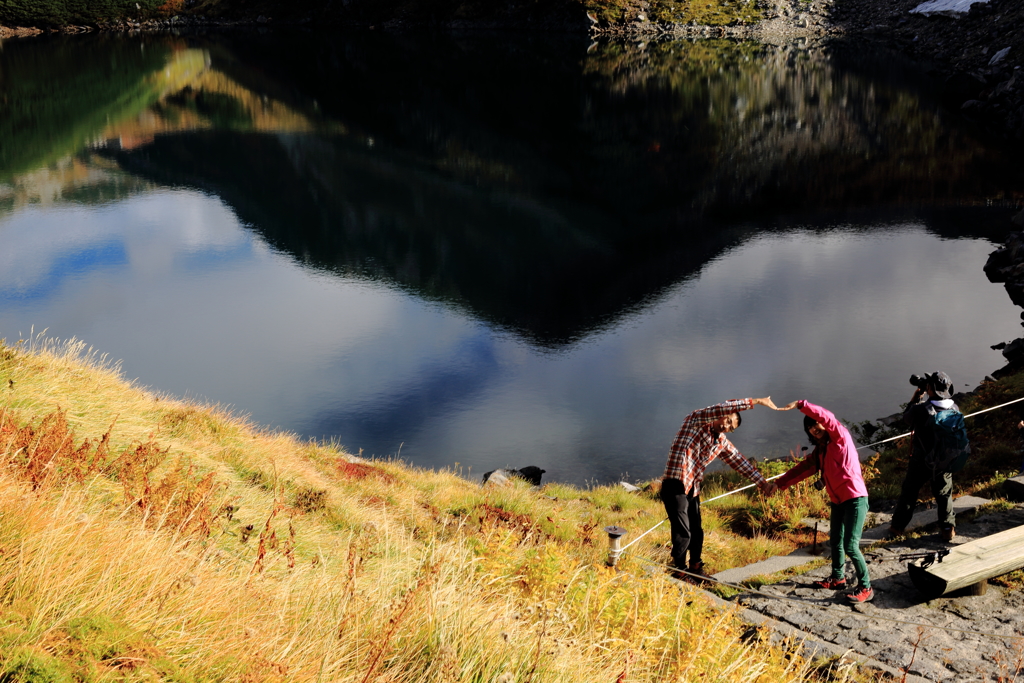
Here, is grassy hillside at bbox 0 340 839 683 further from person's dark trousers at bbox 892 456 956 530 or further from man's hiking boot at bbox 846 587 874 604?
person's dark trousers at bbox 892 456 956 530

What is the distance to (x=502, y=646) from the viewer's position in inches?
211

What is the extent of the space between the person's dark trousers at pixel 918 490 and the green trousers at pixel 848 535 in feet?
5.96

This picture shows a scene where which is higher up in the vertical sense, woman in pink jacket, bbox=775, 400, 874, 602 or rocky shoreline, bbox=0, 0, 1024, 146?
rocky shoreline, bbox=0, 0, 1024, 146

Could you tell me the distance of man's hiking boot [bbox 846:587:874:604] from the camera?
348 inches

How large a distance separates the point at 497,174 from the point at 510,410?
32036 mm

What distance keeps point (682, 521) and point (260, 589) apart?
20.9 ft

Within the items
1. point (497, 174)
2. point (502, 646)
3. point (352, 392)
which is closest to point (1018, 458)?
point (502, 646)

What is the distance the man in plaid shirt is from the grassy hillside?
2.58 ft

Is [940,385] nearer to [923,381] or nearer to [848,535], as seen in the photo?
[923,381]

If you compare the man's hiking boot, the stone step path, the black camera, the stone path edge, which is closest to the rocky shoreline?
the stone step path

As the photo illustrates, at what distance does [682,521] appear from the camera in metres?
10.4

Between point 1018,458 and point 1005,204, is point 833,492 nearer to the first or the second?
point 1018,458

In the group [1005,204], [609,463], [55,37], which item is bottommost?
[609,463]

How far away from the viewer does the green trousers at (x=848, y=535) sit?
8.94 metres
